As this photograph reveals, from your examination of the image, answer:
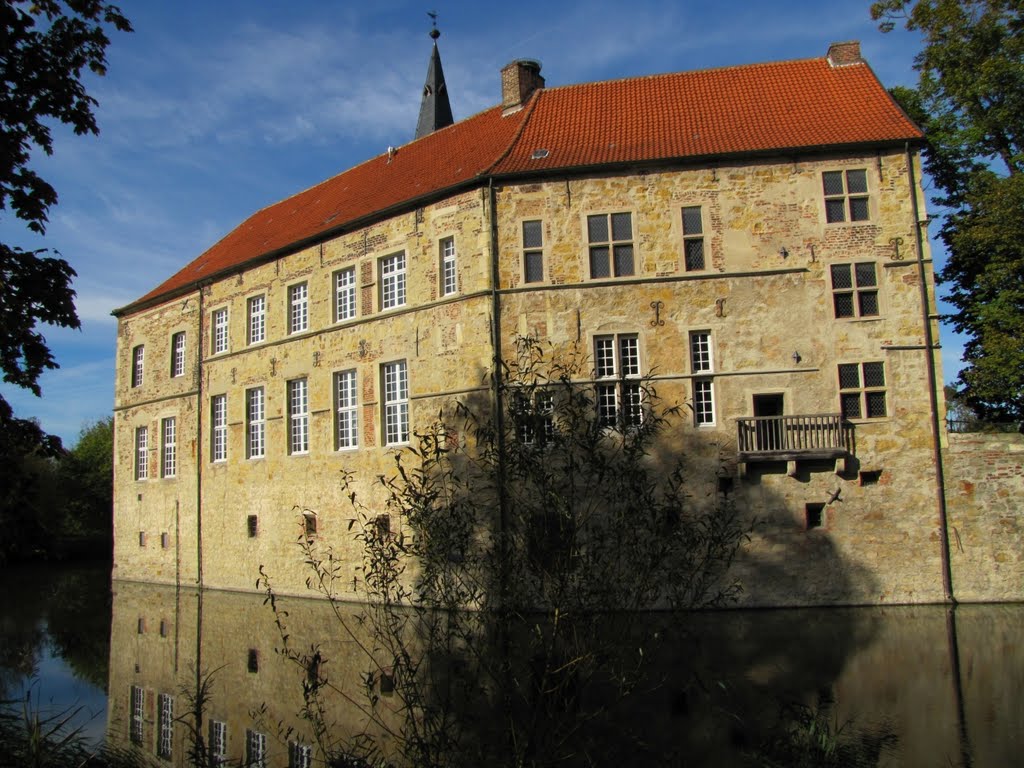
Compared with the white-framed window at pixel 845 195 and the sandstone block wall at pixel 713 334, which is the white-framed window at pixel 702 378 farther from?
the white-framed window at pixel 845 195

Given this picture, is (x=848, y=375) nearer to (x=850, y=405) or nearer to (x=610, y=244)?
(x=850, y=405)

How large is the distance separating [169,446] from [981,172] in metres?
21.7

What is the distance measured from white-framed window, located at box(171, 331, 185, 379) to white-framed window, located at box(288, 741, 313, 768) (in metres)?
18.5

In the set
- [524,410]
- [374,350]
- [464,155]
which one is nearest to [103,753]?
[524,410]

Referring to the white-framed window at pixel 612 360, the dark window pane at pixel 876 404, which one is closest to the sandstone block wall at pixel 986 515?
the dark window pane at pixel 876 404

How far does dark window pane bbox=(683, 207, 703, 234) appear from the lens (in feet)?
56.7

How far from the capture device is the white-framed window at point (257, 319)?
22859mm

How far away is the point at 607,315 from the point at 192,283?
13516 millimetres

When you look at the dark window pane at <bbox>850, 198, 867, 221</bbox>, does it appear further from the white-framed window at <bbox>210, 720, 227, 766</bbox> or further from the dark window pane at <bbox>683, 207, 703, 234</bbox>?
the white-framed window at <bbox>210, 720, 227, 766</bbox>

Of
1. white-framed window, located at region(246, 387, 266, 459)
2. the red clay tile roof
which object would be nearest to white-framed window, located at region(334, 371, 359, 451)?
white-framed window, located at region(246, 387, 266, 459)

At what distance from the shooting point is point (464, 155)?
67.5 ft

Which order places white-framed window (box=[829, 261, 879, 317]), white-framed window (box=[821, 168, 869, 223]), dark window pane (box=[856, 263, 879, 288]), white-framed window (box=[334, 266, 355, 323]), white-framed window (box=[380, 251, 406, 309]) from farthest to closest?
white-framed window (box=[334, 266, 355, 323])
white-framed window (box=[380, 251, 406, 309])
white-framed window (box=[821, 168, 869, 223])
dark window pane (box=[856, 263, 879, 288])
white-framed window (box=[829, 261, 879, 317])

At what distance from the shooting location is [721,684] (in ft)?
21.5

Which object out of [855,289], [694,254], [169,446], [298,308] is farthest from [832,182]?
[169,446]
